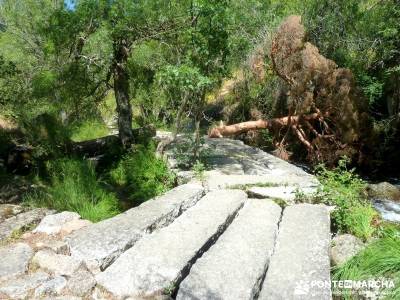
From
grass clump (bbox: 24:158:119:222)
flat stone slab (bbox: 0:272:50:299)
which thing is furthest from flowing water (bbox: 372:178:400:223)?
flat stone slab (bbox: 0:272:50:299)

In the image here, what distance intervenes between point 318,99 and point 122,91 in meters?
4.40

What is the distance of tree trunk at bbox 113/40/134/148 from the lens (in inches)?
290

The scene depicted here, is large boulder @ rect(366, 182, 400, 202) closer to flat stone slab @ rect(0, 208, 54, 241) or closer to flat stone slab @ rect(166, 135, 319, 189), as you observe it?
flat stone slab @ rect(166, 135, 319, 189)

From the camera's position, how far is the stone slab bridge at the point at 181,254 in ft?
9.32

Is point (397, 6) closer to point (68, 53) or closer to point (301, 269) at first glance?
point (68, 53)

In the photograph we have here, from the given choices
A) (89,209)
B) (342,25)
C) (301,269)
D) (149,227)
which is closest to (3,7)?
(342,25)

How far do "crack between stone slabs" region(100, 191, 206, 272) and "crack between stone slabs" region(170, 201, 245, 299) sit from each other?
1.89 feet

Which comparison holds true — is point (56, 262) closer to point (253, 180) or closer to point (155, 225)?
point (155, 225)

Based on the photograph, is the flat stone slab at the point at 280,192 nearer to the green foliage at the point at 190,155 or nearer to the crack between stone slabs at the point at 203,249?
the crack between stone slabs at the point at 203,249

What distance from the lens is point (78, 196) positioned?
500 cm

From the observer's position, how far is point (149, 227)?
380cm

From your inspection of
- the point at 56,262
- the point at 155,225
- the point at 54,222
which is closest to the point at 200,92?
the point at 155,225

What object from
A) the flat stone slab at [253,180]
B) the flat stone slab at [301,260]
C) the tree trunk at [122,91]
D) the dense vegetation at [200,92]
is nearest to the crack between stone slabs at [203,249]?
the flat stone slab at [301,260]

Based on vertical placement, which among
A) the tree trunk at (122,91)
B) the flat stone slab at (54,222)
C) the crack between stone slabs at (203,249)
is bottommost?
the crack between stone slabs at (203,249)
